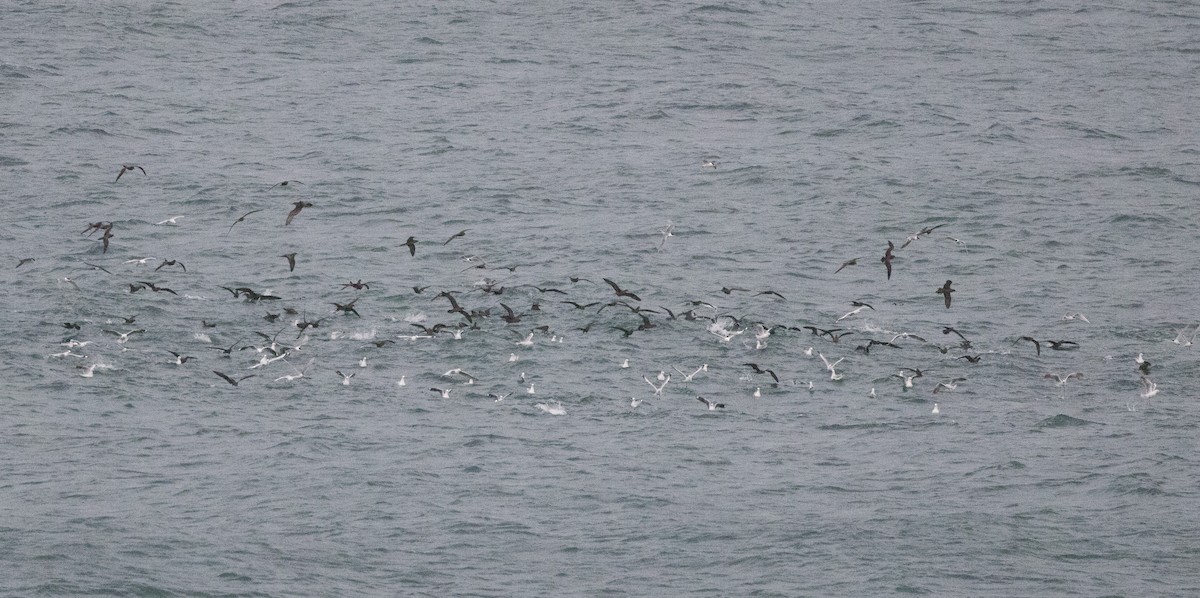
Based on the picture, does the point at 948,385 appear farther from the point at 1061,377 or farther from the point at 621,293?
the point at 621,293

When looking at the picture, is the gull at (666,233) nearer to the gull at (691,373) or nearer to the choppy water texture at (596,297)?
the choppy water texture at (596,297)

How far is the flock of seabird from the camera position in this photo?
34531mm

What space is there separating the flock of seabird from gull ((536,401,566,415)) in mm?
29

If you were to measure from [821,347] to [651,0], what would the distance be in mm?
38619

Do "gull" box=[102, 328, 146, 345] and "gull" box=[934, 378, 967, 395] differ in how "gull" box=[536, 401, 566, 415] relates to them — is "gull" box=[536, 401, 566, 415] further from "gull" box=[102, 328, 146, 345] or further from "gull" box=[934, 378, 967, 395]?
"gull" box=[102, 328, 146, 345]

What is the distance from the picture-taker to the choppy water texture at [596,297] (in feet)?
91.5

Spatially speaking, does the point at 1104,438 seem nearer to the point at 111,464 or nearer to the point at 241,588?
the point at 241,588

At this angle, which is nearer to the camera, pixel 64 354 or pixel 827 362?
pixel 64 354

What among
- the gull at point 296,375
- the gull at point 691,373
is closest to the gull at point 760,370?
the gull at point 691,373

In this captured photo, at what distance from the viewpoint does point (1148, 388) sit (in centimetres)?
3412

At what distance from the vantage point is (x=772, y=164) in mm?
53062

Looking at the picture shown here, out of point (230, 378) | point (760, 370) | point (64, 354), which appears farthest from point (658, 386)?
point (64, 354)

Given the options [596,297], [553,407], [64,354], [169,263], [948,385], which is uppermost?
[169,263]

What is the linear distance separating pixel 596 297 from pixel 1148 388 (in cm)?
1291
